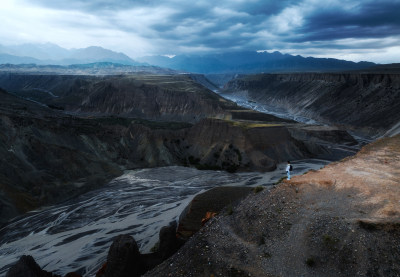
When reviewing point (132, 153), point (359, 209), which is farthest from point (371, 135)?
point (359, 209)

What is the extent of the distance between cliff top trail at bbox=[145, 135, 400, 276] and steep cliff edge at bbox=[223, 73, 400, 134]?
6898cm

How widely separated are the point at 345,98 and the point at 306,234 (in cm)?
10003

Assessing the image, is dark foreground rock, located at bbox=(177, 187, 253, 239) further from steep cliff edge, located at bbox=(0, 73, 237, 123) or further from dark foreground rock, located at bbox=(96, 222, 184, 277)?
steep cliff edge, located at bbox=(0, 73, 237, 123)

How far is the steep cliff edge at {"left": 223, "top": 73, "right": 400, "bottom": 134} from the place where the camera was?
81575mm

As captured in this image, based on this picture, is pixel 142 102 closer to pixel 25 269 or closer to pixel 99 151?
pixel 99 151

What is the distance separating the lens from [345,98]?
102 metres

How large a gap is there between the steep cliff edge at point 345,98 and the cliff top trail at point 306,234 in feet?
226

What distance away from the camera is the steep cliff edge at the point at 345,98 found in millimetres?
81575

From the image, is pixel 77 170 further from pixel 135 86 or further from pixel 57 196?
pixel 135 86

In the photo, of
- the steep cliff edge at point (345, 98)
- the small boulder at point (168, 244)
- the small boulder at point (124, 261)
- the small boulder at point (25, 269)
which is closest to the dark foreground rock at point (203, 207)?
Answer: the small boulder at point (168, 244)

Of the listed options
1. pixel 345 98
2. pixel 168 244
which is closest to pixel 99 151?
pixel 168 244

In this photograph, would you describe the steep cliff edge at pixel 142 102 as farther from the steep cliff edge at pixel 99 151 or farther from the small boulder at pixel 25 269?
the small boulder at pixel 25 269

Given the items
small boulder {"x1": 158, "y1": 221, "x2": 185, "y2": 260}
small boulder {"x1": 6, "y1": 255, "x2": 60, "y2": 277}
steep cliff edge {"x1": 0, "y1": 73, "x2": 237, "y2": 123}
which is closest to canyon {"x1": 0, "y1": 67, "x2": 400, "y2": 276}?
steep cliff edge {"x1": 0, "y1": 73, "x2": 237, "y2": 123}

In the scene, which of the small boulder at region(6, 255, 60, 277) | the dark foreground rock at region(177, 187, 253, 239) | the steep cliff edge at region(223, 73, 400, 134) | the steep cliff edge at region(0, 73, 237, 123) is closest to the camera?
the small boulder at region(6, 255, 60, 277)
